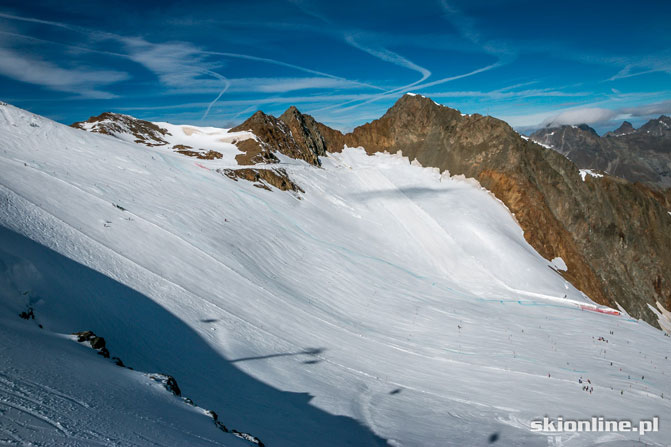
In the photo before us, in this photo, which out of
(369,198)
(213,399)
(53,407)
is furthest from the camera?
(369,198)

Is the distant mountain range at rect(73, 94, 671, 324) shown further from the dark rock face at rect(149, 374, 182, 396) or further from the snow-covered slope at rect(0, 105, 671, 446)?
the dark rock face at rect(149, 374, 182, 396)

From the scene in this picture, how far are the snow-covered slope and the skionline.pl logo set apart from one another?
1.08ft

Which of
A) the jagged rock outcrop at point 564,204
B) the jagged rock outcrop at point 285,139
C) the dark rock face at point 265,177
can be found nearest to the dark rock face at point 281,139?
the jagged rock outcrop at point 285,139

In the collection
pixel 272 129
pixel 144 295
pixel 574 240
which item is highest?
pixel 272 129

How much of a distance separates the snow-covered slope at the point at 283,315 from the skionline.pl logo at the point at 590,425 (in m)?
0.33

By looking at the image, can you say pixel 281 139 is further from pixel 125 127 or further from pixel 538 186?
pixel 538 186

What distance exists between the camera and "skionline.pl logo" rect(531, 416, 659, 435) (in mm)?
10625

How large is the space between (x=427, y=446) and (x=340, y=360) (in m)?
5.23

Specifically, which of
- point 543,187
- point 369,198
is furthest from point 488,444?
point 543,187

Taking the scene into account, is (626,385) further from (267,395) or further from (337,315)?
(267,395)

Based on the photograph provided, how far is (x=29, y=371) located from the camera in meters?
4.92

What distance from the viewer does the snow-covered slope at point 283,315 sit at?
8938 millimetres

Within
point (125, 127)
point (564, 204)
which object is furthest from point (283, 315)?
point (564, 204)

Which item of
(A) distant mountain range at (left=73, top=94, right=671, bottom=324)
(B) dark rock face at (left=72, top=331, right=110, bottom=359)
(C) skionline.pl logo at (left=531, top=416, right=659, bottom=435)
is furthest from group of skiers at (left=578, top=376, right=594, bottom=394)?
(A) distant mountain range at (left=73, top=94, right=671, bottom=324)
